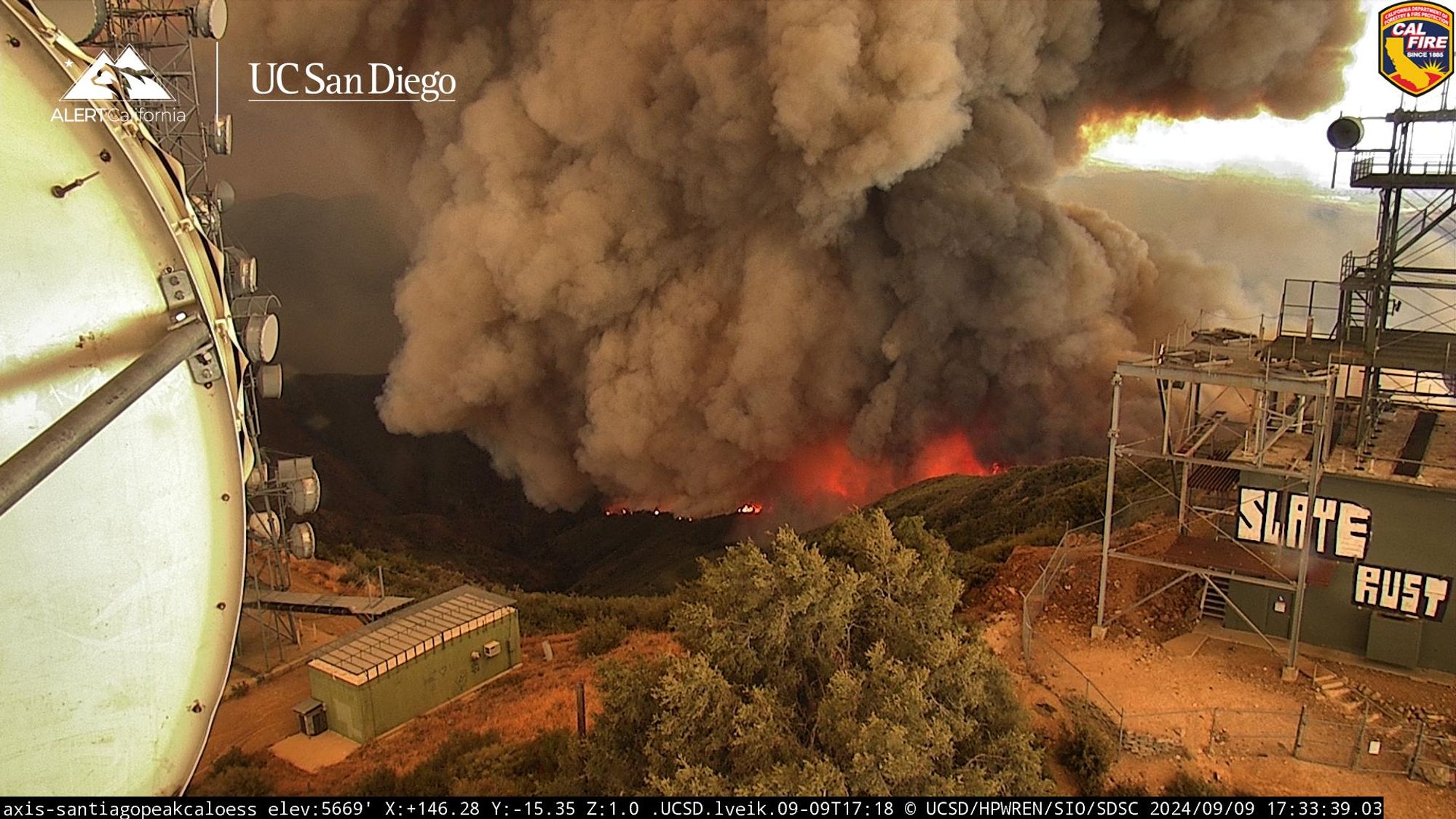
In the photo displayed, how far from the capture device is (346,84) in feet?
93.5

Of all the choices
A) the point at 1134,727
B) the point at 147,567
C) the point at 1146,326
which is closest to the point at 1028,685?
the point at 1134,727

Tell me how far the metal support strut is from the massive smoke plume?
59.2ft

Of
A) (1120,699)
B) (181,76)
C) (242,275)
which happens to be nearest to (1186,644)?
(1120,699)

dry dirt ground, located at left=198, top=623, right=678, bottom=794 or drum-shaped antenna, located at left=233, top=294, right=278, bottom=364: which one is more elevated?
drum-shaped antenna, located at left=233, top=294, right=278, bottom=364

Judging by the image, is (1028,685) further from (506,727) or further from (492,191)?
(492,191)

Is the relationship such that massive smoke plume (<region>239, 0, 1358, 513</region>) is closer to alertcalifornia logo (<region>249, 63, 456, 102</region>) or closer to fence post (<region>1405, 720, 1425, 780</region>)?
alertcalifornia logo (<region>249, 63, 456, 102</region>)

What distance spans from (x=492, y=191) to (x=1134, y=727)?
21.9m

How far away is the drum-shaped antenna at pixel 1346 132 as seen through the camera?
13.9 m

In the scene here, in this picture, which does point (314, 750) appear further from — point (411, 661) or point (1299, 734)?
point (1299, 734)

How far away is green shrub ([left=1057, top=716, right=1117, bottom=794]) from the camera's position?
10539 millimetres

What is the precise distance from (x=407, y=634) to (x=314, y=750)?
73.8 inches

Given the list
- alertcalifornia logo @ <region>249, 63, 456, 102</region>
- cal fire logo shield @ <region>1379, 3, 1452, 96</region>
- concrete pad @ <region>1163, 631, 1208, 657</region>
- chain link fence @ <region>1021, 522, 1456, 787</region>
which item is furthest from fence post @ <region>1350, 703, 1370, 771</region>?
alertcalifornia logo @ <region>249, 63, 456, 102</region>

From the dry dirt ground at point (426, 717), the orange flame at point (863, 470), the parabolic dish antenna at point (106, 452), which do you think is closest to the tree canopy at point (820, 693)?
the dry dirt ground at point (426, 717)

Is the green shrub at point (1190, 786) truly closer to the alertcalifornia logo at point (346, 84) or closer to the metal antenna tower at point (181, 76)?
the metal antenna tower at point (181, 76)
